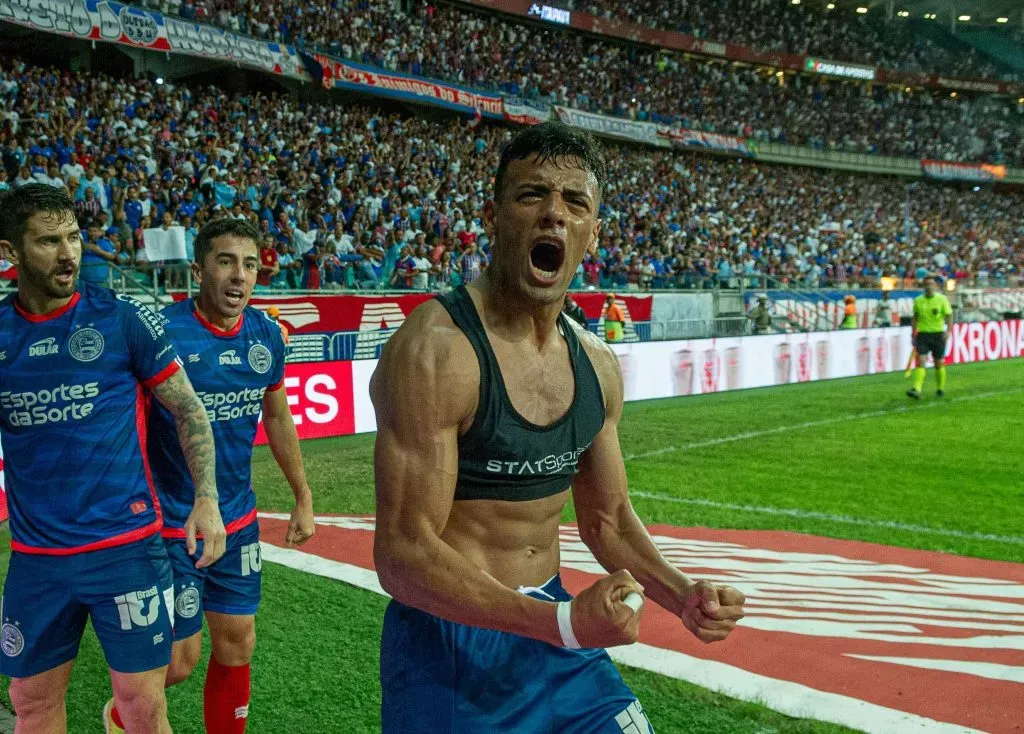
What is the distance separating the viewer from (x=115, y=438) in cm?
337

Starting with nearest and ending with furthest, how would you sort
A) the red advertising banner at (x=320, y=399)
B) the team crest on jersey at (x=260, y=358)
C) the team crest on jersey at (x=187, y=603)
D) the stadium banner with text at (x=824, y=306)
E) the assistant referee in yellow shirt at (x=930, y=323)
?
the team crest on jersey at (x=187, y=603) → the team crest on jersey at (x=260, y=358) → the red advertising banner at (x=320, y=399) → the assistant referee in yellow shirt at (x=930, y=323) → the stadium banner with text at (x=824, y=306)

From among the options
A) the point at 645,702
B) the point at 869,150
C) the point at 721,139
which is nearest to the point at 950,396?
the point at 645,702

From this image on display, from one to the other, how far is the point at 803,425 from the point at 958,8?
52757 millimetres

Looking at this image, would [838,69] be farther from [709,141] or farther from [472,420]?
[472,420]

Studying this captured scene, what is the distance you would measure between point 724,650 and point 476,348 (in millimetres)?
3506

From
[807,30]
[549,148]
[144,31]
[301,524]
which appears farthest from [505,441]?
[807,30]

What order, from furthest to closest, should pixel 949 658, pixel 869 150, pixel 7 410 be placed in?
pixel 869 150, pixel 949 658, pixel 7 410

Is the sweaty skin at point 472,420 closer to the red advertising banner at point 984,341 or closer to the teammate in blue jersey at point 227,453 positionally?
the teammate in blue jersey at point 227,453

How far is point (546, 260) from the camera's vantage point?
239cm

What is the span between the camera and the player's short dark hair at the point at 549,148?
7.82 feet

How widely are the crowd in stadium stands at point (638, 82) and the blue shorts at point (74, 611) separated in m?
22.5

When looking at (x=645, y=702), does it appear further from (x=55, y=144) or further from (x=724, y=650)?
(x=55, y=144)

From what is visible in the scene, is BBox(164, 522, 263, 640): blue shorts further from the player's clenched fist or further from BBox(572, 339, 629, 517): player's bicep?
the player's clenched fist

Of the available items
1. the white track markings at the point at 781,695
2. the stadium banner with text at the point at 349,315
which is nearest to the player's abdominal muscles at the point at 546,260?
the white track markings at the point at 781,695
